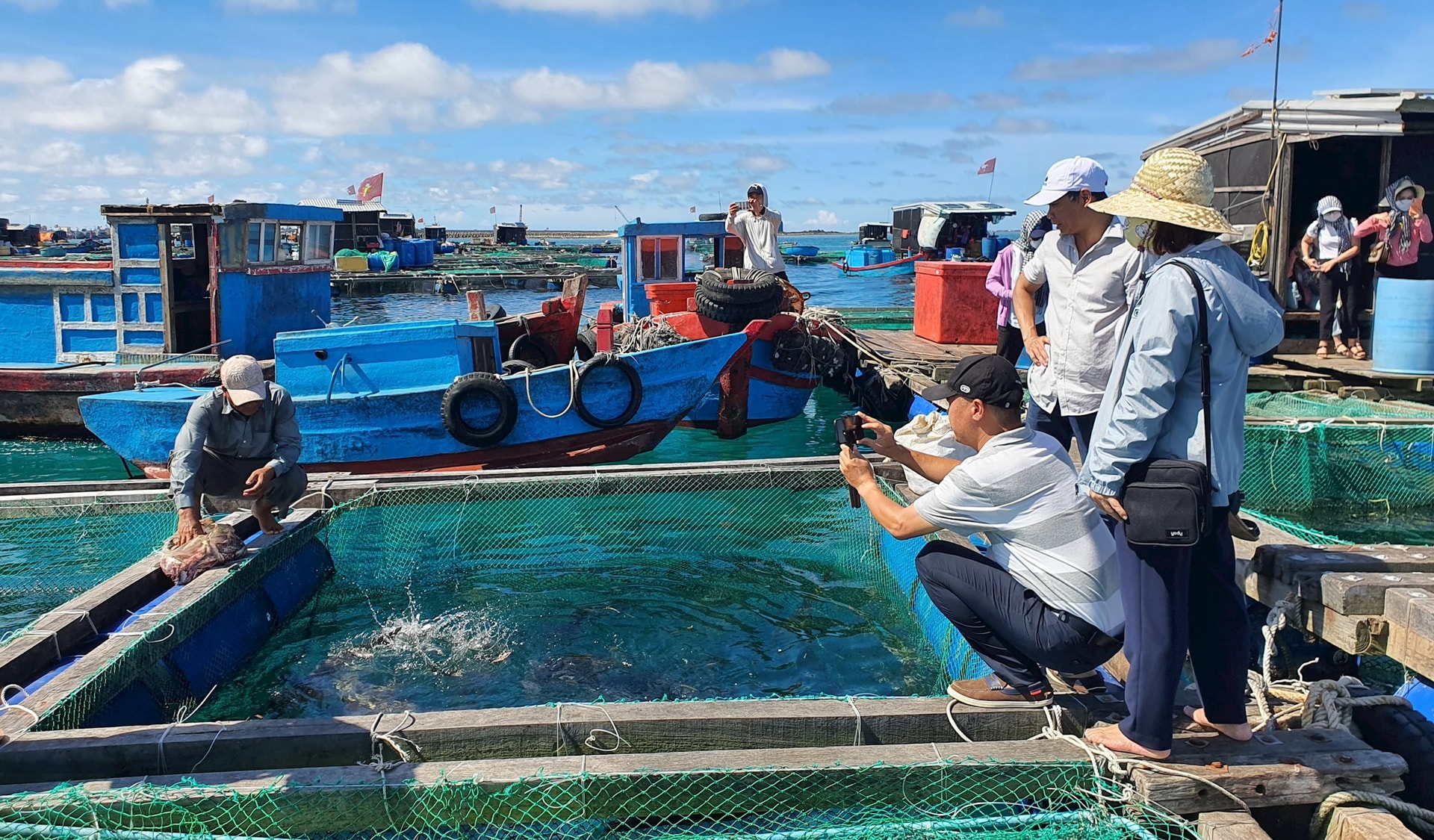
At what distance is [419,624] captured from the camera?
5.86m

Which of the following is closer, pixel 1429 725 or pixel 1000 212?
pixel 1429 725

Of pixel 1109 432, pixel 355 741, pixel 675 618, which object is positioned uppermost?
pixel 1109 432

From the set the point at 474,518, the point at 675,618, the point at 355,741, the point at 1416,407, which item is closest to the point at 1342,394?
the point at 1416,407

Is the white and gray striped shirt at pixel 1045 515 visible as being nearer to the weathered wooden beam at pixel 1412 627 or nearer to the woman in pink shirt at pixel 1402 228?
the weathered wooden beam at pixel 1412 627

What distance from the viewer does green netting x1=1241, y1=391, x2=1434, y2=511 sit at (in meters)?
7.95

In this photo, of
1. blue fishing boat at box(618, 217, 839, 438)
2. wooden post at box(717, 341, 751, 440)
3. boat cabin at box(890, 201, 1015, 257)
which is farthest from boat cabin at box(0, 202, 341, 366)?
boat cabin at box(890, 201, 1015, 257)

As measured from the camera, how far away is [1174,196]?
2.96 meters

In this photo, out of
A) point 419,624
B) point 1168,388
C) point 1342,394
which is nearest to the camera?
point 1168,388

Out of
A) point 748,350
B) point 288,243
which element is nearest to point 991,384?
point 748,350

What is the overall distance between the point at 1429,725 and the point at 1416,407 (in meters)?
6.46

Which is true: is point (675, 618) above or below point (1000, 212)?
below

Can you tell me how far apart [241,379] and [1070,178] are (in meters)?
4.09

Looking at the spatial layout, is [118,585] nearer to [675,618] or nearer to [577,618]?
[577,618]

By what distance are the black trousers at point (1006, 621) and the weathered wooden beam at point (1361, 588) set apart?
0.80 meters
